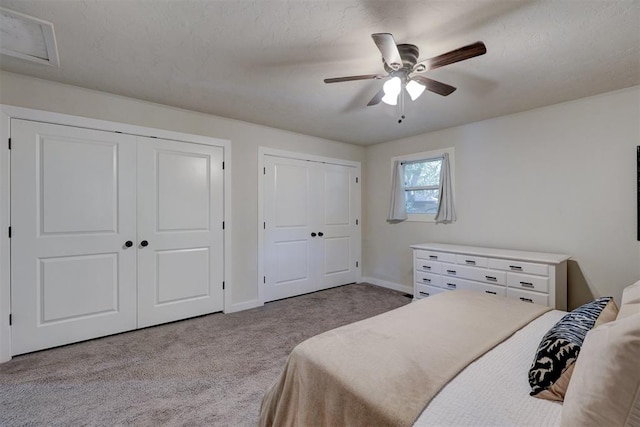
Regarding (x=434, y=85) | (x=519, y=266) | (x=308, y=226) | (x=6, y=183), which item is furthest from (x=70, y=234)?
(x=519, y=266)

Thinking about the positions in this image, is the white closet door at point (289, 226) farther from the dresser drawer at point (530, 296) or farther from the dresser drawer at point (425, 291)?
the dresser drawer at point (530, 296)

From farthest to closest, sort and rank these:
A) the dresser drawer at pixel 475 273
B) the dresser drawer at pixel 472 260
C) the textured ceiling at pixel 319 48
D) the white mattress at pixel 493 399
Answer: the dresser drawer at pixel 472 260 → the dresser drawer at pixel 475 273 → the textured ceiling at pixel 319 48 → the white mattress at pixel 493 399

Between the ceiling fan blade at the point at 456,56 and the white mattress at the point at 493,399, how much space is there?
5.05 feet

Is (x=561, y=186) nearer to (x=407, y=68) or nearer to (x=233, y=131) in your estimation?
(x=407, y=68)

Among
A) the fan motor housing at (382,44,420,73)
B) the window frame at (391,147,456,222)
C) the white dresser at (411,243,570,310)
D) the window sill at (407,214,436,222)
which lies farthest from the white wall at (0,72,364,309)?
the fan motor housing at (382,44,420,73)

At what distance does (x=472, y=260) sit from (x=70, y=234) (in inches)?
154

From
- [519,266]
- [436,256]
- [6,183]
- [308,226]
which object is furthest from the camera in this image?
[308,226]

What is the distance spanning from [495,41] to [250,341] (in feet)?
10.0

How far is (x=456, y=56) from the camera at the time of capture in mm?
1678

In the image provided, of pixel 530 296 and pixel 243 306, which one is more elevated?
pixel 530 296

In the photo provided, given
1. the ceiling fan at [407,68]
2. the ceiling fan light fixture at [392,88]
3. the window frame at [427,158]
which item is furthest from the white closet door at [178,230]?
the window frame at [427,158]

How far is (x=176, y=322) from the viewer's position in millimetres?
3170

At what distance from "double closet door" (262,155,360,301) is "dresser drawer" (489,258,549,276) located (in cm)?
225

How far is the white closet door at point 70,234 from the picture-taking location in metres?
2.44
